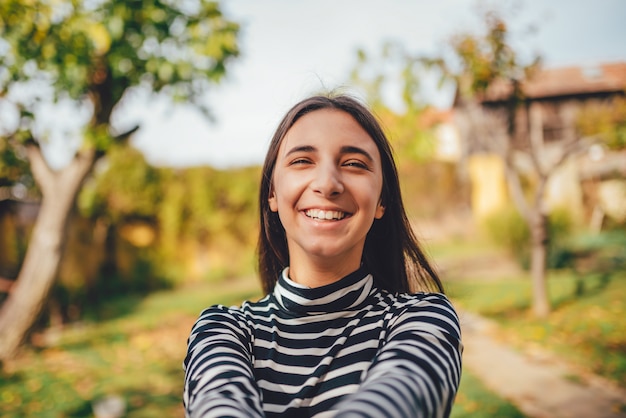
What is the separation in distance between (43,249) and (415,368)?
7333 mm

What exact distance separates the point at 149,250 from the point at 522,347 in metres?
11.5

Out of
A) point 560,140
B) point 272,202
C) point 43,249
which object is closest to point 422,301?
point 272,202

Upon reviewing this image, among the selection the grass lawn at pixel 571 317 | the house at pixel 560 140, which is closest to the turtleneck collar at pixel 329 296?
the grass lawn at pixel 571 317

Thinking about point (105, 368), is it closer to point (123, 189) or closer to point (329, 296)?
point (329, 296)

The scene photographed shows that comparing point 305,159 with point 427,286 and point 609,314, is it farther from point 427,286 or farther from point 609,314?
point 609,314

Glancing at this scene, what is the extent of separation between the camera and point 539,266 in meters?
7.75

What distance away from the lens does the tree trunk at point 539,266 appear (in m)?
7.73

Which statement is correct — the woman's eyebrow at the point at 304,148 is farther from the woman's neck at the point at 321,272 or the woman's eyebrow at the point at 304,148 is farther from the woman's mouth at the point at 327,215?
the woman's neck at the point at 321,272

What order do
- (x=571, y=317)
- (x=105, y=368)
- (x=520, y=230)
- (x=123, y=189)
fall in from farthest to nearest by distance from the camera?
(x=123, y=189)
(x=520, y=230)
(x=571, y=317)
(x=105, y=368)

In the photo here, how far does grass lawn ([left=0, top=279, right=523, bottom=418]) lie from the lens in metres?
4.93

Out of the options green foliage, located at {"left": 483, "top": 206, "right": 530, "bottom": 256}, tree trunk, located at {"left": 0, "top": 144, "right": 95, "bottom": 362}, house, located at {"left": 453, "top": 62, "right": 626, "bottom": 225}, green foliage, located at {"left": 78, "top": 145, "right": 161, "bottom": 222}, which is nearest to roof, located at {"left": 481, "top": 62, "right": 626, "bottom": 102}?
house, located at {"left": 453, "top": 62, "right": 626, "bottom": 225}

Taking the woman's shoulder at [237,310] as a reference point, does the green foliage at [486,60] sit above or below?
above

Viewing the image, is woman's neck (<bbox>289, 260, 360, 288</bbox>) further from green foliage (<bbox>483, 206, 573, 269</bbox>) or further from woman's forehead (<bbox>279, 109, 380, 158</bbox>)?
green foliage (<bbox>483, 206, 573, 269</bbox>)

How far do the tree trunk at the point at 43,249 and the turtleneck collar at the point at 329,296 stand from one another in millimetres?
6616
